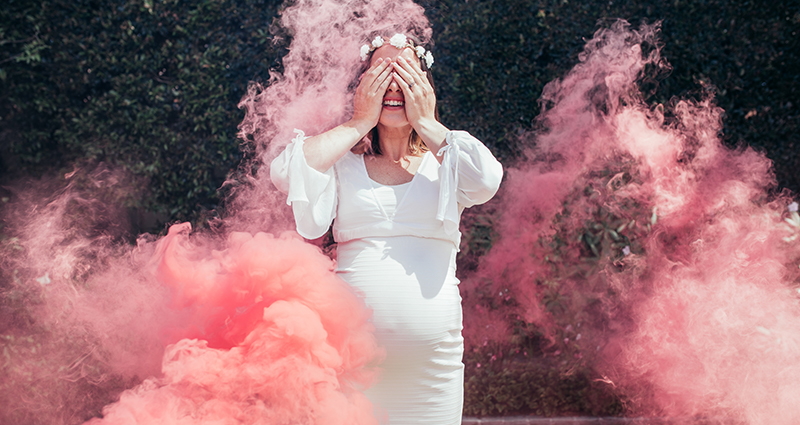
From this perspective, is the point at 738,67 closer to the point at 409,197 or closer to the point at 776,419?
the point at 776,419

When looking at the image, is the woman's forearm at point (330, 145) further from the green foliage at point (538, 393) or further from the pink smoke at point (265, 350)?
the green foliage at point (538, 393)

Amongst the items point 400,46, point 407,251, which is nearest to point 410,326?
point 407,251

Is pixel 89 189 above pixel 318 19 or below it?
below

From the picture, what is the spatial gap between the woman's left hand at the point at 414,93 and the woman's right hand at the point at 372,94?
2.3 inches

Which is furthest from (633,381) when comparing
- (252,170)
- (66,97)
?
(66,97)

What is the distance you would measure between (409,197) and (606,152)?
2429mm

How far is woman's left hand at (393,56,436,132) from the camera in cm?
249

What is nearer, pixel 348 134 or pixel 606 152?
pixel 348 134

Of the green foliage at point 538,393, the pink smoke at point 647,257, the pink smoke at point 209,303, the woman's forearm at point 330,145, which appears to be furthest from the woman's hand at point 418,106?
the green foliage at point 538,393

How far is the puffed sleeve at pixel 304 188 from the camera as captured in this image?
229cm

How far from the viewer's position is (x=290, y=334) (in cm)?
199

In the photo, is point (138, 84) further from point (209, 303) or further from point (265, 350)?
point (265, 350)

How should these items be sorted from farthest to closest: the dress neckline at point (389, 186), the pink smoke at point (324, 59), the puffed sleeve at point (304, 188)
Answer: the pink smoke at point (324, 59) → the dress neckline at point (389, 186) → the puffed sleeve at point (304, 188)

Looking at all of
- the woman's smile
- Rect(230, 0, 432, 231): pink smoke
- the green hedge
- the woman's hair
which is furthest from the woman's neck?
the green hedge
